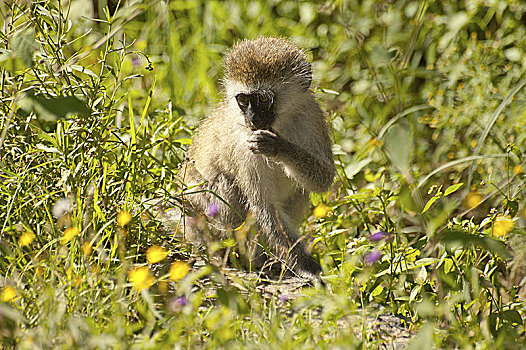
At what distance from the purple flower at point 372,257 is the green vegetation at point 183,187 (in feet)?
0.07

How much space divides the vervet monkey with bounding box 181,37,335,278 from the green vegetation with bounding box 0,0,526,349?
0.64ft

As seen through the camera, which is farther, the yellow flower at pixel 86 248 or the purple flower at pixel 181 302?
the yellow flower at pixel 86 248

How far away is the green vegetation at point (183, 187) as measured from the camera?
2648 mm

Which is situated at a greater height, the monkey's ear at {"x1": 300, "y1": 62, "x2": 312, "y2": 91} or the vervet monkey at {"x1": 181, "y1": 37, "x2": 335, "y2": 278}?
the monkey's ear at {"x1": 300, "y1": 62, "x2": 312, "y2": 91}

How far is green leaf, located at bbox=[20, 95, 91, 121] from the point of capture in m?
2.63

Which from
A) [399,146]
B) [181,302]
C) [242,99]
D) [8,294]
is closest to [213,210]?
[242,99]

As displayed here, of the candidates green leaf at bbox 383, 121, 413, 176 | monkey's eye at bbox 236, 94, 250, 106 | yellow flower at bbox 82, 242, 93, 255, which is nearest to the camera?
green leaf at bbox 383, 121, 413, 176

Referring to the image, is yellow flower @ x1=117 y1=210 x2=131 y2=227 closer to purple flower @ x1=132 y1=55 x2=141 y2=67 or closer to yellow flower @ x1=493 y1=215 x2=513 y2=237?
yellow flower @ x1=493 y1=215 x2=513 y2=237

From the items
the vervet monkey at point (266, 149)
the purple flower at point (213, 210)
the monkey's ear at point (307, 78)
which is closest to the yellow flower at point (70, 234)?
the vervet monkey at point (266, 149)

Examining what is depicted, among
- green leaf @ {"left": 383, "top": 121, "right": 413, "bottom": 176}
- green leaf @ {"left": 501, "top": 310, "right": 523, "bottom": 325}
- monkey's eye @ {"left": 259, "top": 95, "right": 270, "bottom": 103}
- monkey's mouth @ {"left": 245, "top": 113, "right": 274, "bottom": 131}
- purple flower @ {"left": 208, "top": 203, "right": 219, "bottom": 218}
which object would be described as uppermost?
monkey's eye @ {"left": 259, "top": 95, "right": 270, "bottom": 103}

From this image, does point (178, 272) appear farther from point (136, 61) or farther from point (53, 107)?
point (136, 61)

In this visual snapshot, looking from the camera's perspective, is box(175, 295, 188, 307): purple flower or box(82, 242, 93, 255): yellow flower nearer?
box(175, 295, 188, 307): purple flower

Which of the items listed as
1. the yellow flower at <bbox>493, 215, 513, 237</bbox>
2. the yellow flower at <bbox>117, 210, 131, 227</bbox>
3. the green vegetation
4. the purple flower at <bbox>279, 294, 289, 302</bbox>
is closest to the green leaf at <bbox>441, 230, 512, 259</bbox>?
the green vegetation

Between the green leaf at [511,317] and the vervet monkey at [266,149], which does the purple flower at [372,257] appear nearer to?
the green leaf at [511,317]
